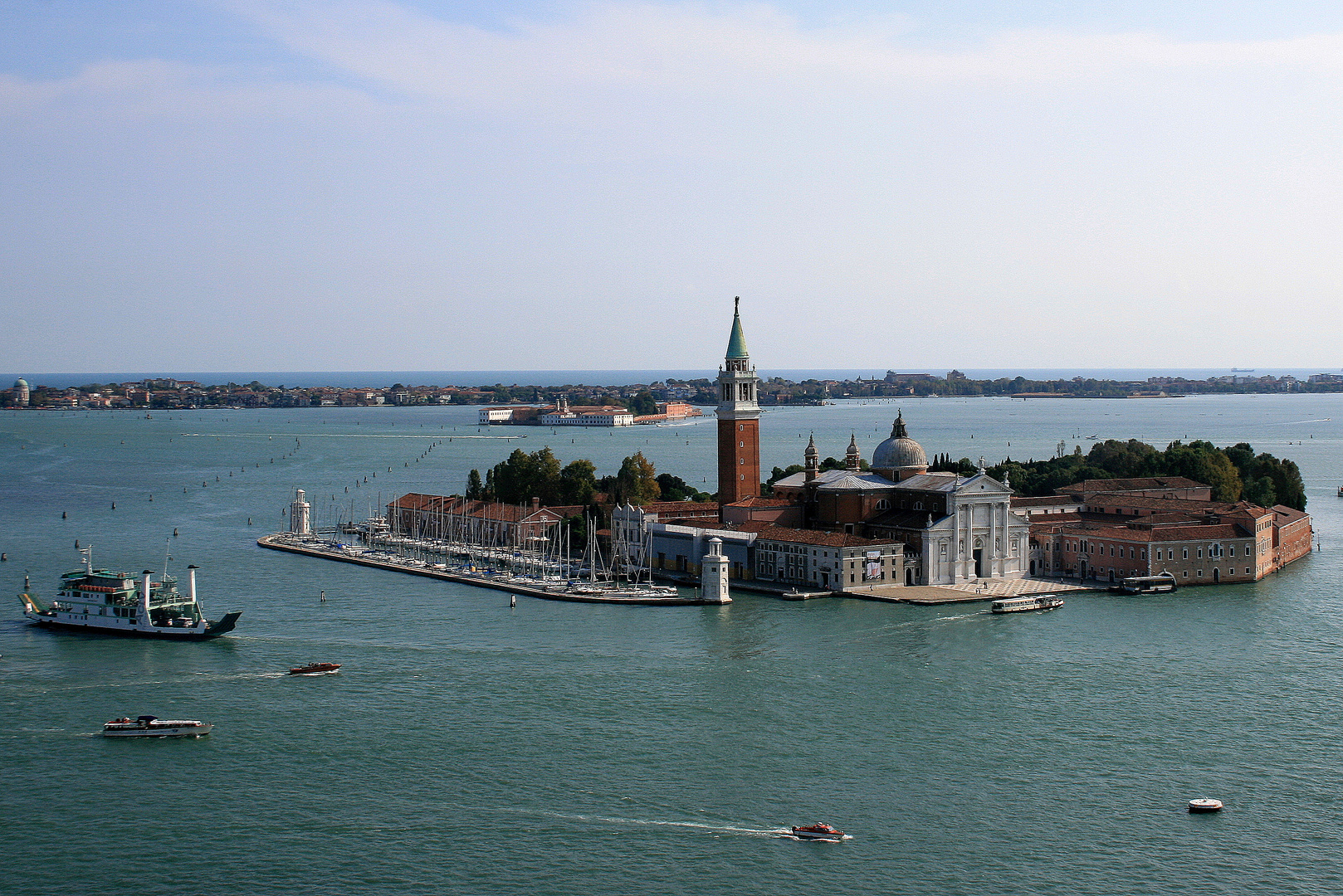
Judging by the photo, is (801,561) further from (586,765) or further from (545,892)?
(545,892)

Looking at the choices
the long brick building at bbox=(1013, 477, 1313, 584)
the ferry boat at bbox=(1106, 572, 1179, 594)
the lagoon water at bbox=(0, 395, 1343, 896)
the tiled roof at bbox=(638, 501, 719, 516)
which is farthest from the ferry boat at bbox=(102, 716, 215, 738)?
the long brick building at bbox=(1013, 477, 1313, 584)

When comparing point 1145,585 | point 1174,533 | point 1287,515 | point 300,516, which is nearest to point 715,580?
point 1145,585

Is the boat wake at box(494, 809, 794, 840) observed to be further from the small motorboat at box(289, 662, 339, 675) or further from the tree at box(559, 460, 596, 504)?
the tree at box(559, 460, 596, 504)

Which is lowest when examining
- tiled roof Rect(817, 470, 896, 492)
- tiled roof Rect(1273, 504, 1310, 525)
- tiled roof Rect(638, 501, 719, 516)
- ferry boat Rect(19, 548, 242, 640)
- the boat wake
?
the boat wake

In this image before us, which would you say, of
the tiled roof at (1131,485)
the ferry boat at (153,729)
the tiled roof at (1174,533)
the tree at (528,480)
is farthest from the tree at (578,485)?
Answer: the ferry boat at (153,729)

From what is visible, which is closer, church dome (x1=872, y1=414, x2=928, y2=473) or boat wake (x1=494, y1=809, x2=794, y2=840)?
boat wake (x1=494, y1=809, x2=794, y2=840)

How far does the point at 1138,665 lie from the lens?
25.6m

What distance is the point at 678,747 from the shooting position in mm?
20469

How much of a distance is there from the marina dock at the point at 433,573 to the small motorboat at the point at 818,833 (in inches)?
640

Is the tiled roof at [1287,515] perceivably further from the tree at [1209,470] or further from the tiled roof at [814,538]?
the tiled roof at [814,538]

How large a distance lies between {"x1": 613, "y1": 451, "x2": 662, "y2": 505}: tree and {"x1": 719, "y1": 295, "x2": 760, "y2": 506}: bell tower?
5.80m

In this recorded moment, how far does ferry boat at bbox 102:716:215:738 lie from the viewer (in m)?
20.9

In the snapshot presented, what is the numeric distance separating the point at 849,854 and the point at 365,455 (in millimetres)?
73976

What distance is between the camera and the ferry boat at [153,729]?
2091 centimetres
